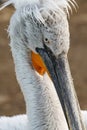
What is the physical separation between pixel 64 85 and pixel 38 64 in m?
0.37

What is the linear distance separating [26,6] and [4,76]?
399cm

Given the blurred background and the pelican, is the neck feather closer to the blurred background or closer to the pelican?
the pelican

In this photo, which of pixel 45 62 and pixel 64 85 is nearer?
pixel 64 85

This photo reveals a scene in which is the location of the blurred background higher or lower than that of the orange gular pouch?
lower

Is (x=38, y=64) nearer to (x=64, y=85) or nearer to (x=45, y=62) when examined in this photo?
(x=45, y=62)

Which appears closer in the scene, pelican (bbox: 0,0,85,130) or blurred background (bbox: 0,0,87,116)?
pelican (bbox: 0,0,85,130)

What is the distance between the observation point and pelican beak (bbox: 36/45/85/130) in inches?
180

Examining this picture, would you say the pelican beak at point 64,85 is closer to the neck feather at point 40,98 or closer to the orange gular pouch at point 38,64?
the orange gular pouch at point 38,64

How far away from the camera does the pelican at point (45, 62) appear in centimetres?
460

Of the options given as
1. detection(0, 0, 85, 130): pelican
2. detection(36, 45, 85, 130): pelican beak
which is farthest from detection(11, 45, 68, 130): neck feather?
detection(36, 45, 85, 130): pelican beak

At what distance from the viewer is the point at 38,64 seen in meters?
4.91

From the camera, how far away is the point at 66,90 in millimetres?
4605

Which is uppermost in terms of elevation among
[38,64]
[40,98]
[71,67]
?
[38,64]

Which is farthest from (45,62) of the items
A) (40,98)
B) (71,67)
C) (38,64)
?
(71,67)
